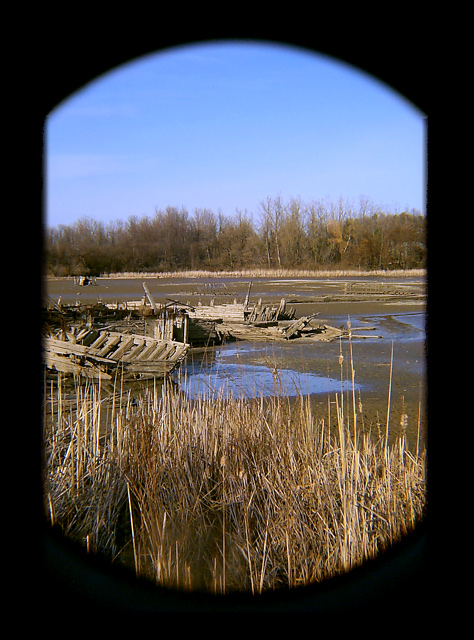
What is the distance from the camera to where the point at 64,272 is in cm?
5022

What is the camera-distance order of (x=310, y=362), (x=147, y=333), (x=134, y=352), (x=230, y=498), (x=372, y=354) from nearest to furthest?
(x=230, y=498), (x=134, y=352), (x=310, y=362), (x=372, y=354), (x=147, y=333)

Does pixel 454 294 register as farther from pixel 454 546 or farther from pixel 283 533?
pixel 283 533

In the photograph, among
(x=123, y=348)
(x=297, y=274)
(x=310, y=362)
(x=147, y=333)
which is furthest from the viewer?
(x=297, y=274)

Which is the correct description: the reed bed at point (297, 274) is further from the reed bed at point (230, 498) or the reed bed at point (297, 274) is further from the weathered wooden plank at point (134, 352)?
the reed bed at point (230, 498)

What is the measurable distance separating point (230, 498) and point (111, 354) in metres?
7.44

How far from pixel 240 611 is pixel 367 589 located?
40 centimetres

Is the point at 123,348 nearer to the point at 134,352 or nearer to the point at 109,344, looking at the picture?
the point at 134,352

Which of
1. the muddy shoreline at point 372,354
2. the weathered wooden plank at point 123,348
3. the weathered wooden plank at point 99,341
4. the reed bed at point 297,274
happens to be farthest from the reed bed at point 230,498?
the reed bed at point 297,274

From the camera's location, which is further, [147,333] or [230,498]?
[147,333]

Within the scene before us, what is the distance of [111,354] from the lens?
11.3 metres

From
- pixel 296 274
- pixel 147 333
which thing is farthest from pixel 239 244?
pixel 147 333

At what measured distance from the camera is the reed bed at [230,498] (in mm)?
3625

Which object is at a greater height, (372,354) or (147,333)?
(147,333)

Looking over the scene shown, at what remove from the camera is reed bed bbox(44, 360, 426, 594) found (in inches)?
143
